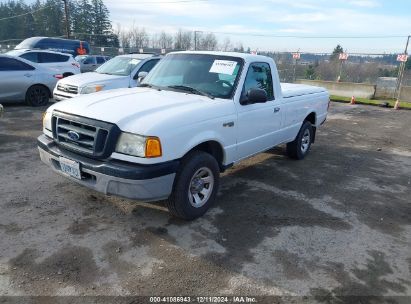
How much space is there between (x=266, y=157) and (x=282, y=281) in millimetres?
4113

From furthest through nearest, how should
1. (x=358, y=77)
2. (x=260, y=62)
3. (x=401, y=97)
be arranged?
1. (x=358, y=77)
2. (x=401, y=97)
3. (x=260, y=62)

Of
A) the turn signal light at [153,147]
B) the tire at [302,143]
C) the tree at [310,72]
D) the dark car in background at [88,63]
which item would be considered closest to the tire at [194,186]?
the turn signal light at [153,147]

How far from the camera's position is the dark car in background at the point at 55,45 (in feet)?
79.8

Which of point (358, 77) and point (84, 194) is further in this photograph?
point (358, 77)

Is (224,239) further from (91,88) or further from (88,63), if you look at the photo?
(88,63)

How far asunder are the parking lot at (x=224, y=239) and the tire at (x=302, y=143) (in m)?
0.73

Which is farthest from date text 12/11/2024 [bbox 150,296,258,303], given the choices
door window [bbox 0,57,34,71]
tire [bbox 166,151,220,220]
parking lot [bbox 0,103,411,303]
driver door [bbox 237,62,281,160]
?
door window [bbox 0,57,34,71]

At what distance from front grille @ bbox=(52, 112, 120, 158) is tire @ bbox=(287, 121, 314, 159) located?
4.20m

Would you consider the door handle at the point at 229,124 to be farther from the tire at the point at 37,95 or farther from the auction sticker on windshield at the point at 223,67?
the tire at the point at 37,95

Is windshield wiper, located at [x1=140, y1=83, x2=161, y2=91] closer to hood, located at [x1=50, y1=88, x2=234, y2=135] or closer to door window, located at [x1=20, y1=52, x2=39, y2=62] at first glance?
hood, located at [x1=50, y1=88, x2=234, y2=135]

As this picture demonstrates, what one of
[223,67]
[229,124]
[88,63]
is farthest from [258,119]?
[88,63]

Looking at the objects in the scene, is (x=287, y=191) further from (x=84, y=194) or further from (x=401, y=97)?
(x=401, y=97)

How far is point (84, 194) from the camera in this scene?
4758 millimetres

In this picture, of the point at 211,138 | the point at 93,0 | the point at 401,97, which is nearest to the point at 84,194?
the point at 211,138
